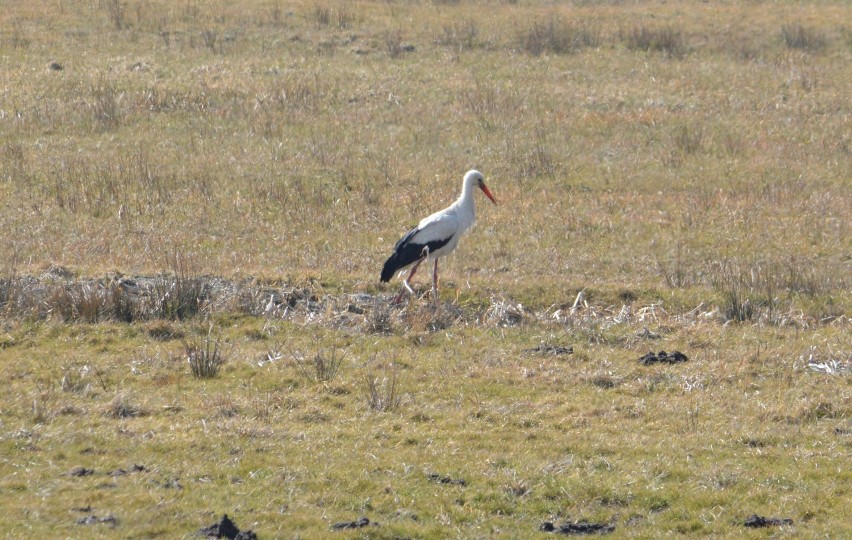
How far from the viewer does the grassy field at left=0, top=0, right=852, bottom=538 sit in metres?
9.23

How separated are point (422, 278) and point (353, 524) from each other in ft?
27.3

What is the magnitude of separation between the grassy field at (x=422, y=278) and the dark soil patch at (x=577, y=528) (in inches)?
4.8

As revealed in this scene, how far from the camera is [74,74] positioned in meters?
27.9

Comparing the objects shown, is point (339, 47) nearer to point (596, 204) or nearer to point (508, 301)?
point (596, 204)

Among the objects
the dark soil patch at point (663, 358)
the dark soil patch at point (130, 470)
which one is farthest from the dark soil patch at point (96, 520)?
the dark soil patch at point (663, 358)

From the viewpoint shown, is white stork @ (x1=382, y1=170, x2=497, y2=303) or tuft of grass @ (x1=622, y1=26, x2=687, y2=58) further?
tuft of grass @ (x1=622, y1=26, x2=687, y2=58)

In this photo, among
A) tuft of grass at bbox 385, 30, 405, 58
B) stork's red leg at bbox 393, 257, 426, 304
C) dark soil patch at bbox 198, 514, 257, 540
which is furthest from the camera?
tuft of grass at bbox 385, 30, 405, 58

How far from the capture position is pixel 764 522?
8.65 m

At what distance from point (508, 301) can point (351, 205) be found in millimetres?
5965

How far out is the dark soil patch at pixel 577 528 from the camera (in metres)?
8.55

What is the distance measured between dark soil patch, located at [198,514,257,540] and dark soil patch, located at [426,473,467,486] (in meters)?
1.56

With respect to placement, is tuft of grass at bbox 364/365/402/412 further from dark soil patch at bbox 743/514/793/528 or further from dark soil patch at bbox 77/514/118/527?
dark soil patch at bbox 743/514/793/528

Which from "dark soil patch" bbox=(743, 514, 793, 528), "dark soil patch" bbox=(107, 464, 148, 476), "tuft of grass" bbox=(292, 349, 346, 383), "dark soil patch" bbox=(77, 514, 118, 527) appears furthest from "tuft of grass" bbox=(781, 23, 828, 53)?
"dark soil patch" bbox=(77, 514, 118, 527)

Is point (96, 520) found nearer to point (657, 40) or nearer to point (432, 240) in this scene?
point (432, 240)
